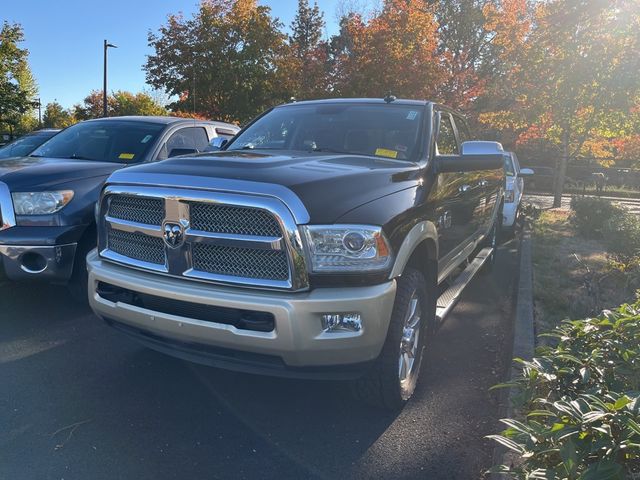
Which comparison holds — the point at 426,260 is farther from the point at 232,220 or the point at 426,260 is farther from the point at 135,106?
the point at 135,106

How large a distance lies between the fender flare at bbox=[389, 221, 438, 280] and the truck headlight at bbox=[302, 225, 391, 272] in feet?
0.53

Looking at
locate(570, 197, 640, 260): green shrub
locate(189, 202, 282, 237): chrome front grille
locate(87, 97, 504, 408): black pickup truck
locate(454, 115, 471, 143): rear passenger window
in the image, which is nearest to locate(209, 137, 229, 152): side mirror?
locate(87, 97, 504, 408): black pickup truck

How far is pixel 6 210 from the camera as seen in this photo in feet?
15.2

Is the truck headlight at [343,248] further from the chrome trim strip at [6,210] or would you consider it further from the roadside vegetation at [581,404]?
the chrome trim strip at [6,210]

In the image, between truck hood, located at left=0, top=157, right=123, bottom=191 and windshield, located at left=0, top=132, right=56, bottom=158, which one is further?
windshield, located at left=0, top=132, right=56, bottom=158

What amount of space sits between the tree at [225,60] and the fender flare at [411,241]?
60.4 feet

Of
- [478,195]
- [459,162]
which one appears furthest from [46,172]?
[478,195]

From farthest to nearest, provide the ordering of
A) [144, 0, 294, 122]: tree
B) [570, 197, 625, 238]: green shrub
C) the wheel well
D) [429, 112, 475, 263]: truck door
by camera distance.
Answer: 1. [144, 0, 294, 122]: tree
2. [570, 197, 625, 238]: green shrub
3. [429, 112, 475, 263]: truck door
4. the wheel well

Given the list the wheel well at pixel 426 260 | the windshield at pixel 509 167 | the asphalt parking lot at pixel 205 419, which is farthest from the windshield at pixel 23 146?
the windshield at pixel 509 167

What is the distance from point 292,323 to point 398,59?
53.8 ft

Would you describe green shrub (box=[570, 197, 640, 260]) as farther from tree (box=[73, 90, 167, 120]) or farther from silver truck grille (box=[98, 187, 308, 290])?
tree (box=[73, 90, 167, 120])

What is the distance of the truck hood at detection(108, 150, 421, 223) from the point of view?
9.64 ft

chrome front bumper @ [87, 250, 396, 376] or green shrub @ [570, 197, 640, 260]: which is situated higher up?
chrome front bumper @ [87, 250, 396, 376]

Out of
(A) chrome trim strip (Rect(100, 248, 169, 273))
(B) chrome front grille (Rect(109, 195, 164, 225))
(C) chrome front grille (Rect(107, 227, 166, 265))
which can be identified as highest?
(B) chrome front grille (Rect(109, 195, 164, 225))
